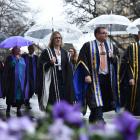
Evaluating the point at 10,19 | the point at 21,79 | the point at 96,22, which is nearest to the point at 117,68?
the point at 21,79

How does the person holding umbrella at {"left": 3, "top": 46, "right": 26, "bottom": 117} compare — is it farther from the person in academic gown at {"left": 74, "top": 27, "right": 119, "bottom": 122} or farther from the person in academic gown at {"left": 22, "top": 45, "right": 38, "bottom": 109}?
the person in academic gown at {"left": 74, "top": 27, "right": 119, "bottom": 122}

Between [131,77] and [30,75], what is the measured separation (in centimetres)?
552

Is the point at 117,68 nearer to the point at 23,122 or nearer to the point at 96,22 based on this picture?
the point at 96,22

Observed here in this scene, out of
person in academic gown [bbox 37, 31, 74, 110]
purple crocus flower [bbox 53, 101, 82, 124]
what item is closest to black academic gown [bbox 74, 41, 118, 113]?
person in academic gown [bbox 37, 31, 74, 110]

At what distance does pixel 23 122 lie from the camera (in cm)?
190

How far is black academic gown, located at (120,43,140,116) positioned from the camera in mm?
9609

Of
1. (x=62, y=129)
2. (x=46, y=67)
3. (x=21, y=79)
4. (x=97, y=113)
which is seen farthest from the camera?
(x=21, y=79)

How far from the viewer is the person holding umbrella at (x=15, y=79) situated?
13797mm

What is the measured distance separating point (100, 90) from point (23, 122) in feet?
25.0

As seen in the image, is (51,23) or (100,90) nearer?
(100,90)

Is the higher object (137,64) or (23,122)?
(23,122)

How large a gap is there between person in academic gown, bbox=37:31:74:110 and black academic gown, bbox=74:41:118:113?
50cm

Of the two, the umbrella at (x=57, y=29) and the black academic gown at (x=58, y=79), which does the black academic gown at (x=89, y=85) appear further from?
the umbrella at (x=57, y=29)

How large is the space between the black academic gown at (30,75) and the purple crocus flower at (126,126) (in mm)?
12235
